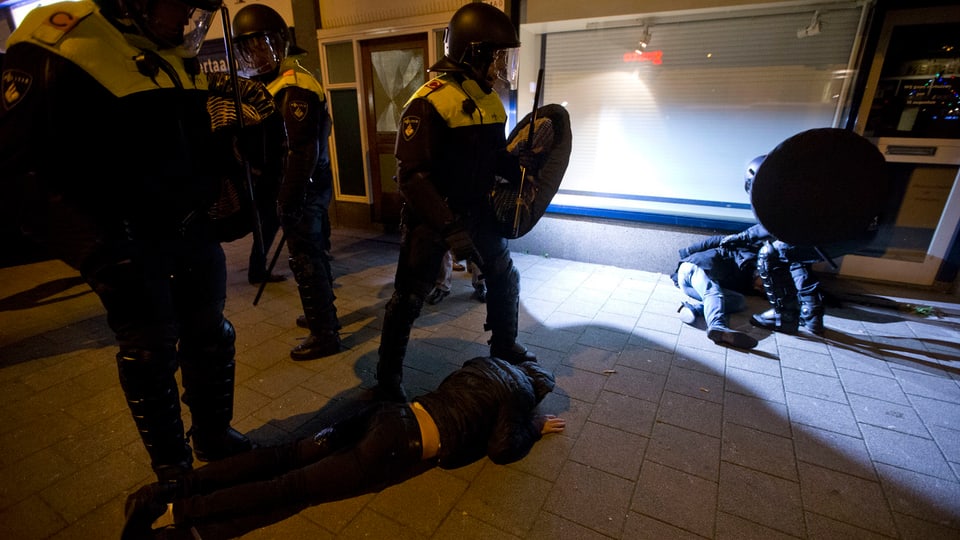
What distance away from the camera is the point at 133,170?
Answer: 1.54 meters

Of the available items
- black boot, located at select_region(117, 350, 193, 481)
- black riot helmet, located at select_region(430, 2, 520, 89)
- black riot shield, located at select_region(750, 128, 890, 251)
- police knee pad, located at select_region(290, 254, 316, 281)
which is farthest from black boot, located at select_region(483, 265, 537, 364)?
black riot shield, located at select_region(750, 128, 890, 251)

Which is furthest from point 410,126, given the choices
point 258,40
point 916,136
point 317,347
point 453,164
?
point 916,136

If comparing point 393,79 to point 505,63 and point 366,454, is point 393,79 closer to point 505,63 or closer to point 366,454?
point 505,63

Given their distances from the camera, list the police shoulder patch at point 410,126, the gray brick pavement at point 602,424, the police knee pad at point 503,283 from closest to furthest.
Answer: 1. the gray brick pavement at point 602,424
2. the police shoulder patch at point 410,126
3. the police knee pad at point 503,283

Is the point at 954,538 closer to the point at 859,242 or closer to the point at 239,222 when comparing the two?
the point at 859,242

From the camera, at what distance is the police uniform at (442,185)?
227cm

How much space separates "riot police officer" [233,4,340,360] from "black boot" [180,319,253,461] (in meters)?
1.04

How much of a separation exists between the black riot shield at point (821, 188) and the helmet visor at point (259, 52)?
144 inches

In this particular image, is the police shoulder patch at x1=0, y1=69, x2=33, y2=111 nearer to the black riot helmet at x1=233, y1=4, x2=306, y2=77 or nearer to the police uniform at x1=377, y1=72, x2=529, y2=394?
the police uniform at x1=377, y1=72, x2=529, y2=394

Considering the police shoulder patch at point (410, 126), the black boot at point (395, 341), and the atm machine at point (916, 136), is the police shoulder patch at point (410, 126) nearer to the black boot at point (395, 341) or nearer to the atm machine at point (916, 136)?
the black boot at point (395, 341)

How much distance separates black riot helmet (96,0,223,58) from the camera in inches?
58.8

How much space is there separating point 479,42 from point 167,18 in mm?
1433

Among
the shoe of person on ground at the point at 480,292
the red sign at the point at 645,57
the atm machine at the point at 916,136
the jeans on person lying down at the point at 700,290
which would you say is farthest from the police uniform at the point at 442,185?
the atm machine at the point at 916,136

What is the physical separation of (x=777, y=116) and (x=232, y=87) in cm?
541
